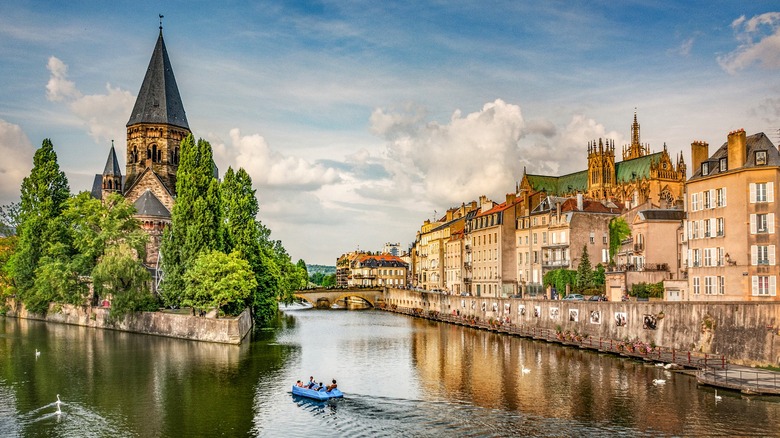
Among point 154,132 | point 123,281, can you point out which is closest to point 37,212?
point 123,281

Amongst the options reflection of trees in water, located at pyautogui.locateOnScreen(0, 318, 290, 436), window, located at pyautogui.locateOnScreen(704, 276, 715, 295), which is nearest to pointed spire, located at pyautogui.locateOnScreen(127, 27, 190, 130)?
reflection of trees in water, located at pyautogui.locateOnScreen(0, 318, 290, 436)

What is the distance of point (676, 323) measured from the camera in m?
54.1

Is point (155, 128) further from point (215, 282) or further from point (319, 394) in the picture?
point (319, 394)

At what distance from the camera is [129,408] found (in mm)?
39281

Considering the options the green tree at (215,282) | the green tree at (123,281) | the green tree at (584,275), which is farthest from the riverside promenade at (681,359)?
the green tree at (123,281)

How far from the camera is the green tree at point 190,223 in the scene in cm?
7162

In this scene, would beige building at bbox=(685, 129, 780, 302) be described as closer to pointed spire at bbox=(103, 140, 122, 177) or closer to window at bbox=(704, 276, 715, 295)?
window at bbox=(704, 276, 715, 295)

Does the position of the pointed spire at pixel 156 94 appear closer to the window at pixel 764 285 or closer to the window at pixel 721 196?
the window at pixel 721 196

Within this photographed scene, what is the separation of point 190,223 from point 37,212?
30.7 meters

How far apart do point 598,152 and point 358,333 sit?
288 feet

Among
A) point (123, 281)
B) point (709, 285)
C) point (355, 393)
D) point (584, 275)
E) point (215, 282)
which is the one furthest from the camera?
point (584, 275)

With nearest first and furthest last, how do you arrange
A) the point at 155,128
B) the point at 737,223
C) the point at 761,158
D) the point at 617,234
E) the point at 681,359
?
the point at 681,359 → the point at 761,158 → the point at 737,223 → the point at 617,234 → the point at 155,128

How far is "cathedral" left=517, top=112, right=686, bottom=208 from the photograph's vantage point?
138 m

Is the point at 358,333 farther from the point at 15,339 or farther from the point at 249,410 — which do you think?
the point at 249,410
